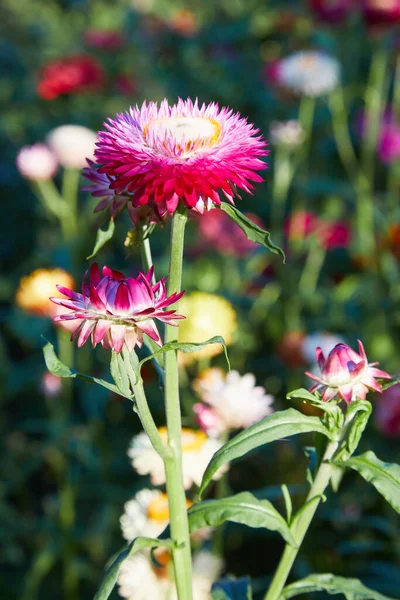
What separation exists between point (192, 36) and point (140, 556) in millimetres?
4665

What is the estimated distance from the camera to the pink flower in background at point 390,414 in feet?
7.18

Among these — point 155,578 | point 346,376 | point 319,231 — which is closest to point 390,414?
point 319,231

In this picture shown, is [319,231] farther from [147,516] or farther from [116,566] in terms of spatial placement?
[116,566]

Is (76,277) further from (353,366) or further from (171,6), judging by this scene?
(171,6)

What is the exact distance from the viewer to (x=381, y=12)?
3047mm

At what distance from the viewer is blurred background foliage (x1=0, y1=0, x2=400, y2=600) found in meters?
2.15

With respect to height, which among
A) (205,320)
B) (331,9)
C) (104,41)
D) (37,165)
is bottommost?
(205,320)

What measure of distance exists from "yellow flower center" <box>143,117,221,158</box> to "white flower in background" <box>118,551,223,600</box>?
0.81 m

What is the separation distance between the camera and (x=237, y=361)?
2.61 m

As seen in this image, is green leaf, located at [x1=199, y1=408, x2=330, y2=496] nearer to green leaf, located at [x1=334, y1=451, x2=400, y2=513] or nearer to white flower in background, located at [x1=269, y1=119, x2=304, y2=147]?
green leaf, located at [x1=334, y1=451, x2=400, y2=513]

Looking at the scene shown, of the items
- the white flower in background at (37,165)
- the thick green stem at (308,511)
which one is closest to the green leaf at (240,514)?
the thick green stem at (308,511)

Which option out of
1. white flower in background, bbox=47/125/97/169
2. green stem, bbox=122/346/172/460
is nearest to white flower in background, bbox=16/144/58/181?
white flower in background, bbox=47/125/97/169

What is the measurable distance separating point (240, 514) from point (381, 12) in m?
2.64

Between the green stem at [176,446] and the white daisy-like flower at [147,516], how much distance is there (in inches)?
14.0
